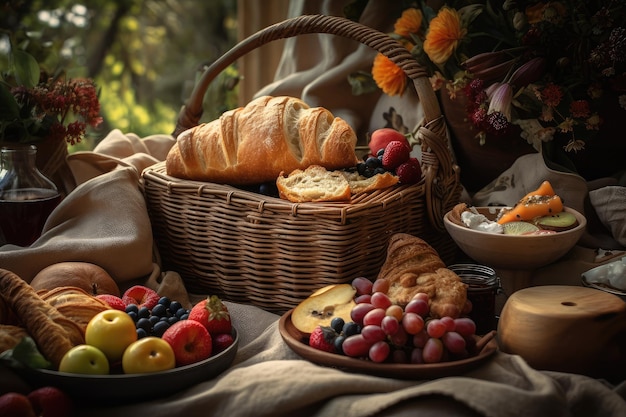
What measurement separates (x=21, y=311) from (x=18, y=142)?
75 cm

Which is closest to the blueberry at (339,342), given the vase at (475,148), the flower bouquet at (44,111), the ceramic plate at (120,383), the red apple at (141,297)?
the ceramic plate at (120,383)

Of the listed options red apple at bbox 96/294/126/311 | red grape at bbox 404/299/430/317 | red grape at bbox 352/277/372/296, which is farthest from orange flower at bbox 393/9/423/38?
red apple at bbox 96/294/126/311

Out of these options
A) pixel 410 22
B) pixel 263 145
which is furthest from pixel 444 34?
pixel 263 145

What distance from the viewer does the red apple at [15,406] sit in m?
1.15

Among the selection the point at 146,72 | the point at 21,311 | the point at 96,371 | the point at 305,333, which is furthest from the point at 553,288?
the point at 146,72

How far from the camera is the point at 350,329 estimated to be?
4.38 ft

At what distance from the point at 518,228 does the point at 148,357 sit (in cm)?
85

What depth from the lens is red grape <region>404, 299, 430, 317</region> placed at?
1.34 meters

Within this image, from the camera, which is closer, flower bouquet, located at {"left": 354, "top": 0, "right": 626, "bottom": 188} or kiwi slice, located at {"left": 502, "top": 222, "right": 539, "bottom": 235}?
kiwi slice, located at {"left": 502, "top": 222, "right": 539, "bottom": 235}

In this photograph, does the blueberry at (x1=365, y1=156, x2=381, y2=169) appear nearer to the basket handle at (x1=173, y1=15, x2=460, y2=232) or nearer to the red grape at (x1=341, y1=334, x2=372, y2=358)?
the basket handle at (x1=173, y1=15, x2=460, y2=232)

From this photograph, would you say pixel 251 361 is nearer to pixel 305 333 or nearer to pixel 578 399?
pixel 305 333

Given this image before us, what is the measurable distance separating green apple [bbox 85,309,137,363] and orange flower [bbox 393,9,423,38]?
1287 millimetres

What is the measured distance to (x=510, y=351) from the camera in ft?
4.65

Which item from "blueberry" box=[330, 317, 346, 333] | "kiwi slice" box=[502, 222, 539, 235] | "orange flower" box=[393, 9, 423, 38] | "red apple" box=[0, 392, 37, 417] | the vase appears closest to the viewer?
"red apple" box=[0, 392, 37, 417]
